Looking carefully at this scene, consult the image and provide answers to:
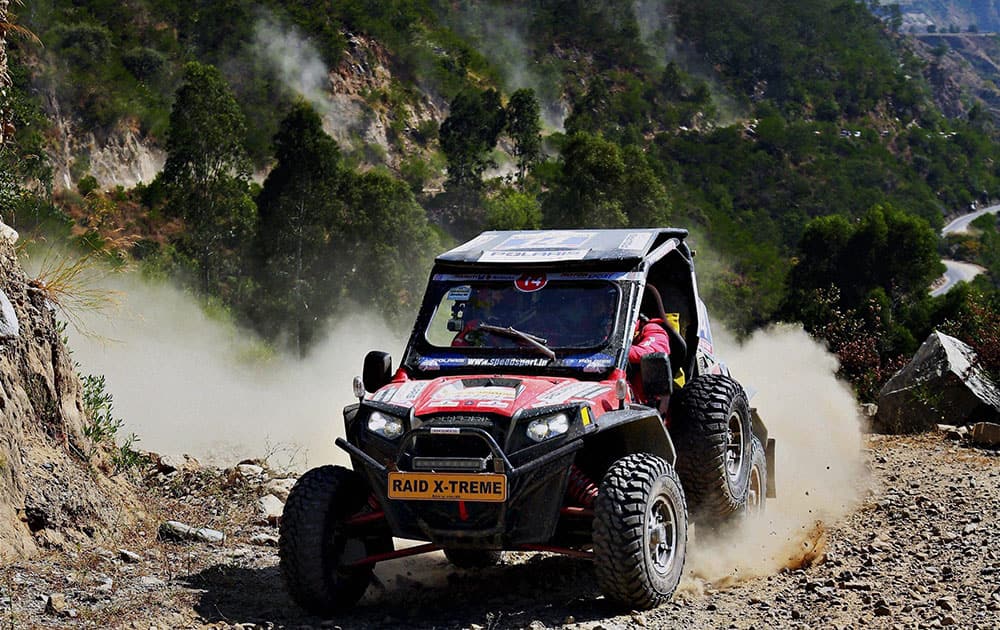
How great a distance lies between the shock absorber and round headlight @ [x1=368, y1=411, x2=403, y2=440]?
102 centimetres

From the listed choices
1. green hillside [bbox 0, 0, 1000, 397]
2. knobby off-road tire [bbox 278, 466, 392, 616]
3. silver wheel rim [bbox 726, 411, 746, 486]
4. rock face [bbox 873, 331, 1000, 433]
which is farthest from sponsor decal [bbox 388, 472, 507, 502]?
rock face [bbox 873, 331, 1000, 433]

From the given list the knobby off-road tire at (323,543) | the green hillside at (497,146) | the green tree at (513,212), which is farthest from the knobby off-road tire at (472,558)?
the green tree at (513,212)

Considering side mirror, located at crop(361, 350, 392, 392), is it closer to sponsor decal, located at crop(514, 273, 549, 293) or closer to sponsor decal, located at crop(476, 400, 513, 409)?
sponsor decal, located at crop(514, 273, 549, 293)

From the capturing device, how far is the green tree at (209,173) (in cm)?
4597

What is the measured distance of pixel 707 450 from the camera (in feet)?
27.5

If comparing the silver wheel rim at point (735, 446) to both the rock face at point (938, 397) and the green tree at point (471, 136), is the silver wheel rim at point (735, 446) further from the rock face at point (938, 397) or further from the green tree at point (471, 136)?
the green tree at point (471, 136)

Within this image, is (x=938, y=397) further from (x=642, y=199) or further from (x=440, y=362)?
(x=642, y=199)

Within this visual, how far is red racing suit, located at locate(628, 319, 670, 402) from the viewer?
8.16 m

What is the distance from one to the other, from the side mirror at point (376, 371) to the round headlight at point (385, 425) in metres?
0.96

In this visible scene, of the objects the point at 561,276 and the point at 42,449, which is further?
the point at 42,449

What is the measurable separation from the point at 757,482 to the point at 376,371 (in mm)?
3270

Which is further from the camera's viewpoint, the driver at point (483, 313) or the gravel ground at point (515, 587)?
the driver at point (483, 313)

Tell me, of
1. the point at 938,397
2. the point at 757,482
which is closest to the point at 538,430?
the point at 757,482

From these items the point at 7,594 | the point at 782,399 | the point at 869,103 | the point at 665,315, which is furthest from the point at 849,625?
the point at 869,103
